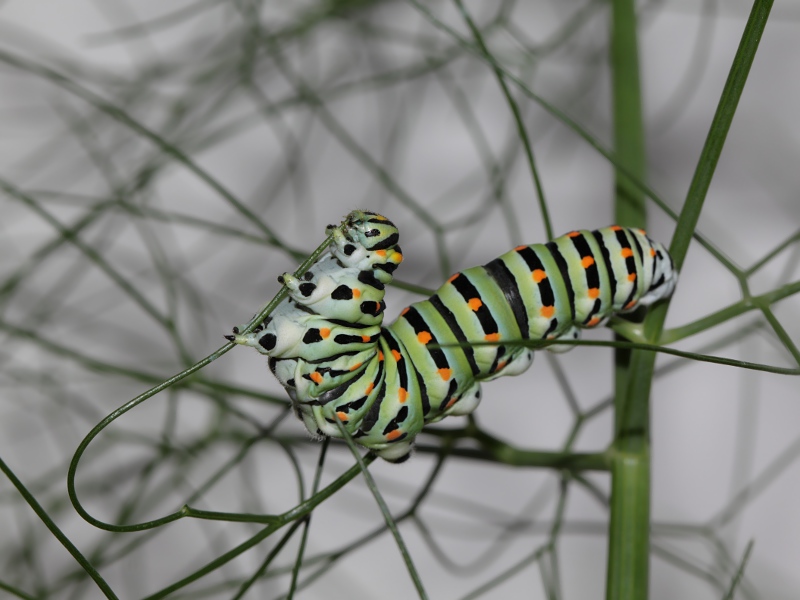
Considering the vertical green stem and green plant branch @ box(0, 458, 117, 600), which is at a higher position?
the vertical green stem

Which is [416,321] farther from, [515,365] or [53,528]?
[53,528]

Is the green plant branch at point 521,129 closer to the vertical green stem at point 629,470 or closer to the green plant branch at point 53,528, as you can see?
the vertical green stem at point 629,470

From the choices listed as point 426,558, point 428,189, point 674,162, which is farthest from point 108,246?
point 674,162

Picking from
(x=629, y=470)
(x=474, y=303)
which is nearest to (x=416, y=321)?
(x=474, y=303)

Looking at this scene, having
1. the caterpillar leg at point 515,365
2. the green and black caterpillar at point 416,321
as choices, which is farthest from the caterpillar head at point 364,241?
the caterpillar leg at point 515,365

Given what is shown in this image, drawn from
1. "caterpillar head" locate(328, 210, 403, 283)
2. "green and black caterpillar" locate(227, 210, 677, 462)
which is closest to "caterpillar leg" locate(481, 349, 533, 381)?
"green and black caterpillar" locate(227, 210, 677, 462)

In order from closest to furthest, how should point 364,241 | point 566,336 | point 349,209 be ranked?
point 364,241 → point 566,336 → point 349,209

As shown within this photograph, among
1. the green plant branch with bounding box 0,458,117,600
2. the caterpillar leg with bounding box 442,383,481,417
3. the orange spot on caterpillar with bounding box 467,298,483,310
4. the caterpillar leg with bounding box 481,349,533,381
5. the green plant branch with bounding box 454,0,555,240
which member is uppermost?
the green plant branch with bounding box 454,0,555,240

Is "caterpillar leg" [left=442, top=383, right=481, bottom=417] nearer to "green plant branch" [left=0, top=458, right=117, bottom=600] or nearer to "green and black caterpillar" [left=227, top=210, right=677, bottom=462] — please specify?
"green and black caterpillar" [left=227, top=210, right=677, bottom=462]
